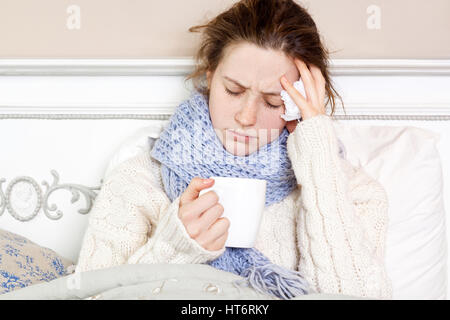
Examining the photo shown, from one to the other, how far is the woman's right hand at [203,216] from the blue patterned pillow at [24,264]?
1.12 feet

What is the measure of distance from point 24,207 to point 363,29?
3.31 feet

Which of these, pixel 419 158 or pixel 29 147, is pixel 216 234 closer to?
pixel 419 158

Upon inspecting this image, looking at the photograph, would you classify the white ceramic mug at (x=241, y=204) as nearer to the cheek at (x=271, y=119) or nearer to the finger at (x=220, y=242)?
the finger at (x=220, y=242)

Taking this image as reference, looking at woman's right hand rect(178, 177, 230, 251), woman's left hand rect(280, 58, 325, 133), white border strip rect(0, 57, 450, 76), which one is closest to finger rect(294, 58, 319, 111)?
woman's left hand rect(280, 58, 325, 133)

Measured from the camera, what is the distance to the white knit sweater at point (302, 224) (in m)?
0.90

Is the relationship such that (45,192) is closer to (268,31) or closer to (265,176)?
(265,176)

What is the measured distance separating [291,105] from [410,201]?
A: 375 millimetres

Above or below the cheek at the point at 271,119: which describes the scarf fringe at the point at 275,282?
below

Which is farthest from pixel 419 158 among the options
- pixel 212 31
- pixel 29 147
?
pixel 29 147

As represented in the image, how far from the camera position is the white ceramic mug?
801 mm

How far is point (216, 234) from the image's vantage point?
0.84 meters

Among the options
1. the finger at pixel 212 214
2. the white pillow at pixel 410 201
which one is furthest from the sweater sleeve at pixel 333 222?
the finger at pixel 212 214

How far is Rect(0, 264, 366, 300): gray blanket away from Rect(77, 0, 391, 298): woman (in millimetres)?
102

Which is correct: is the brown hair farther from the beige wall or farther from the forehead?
the beige wall
